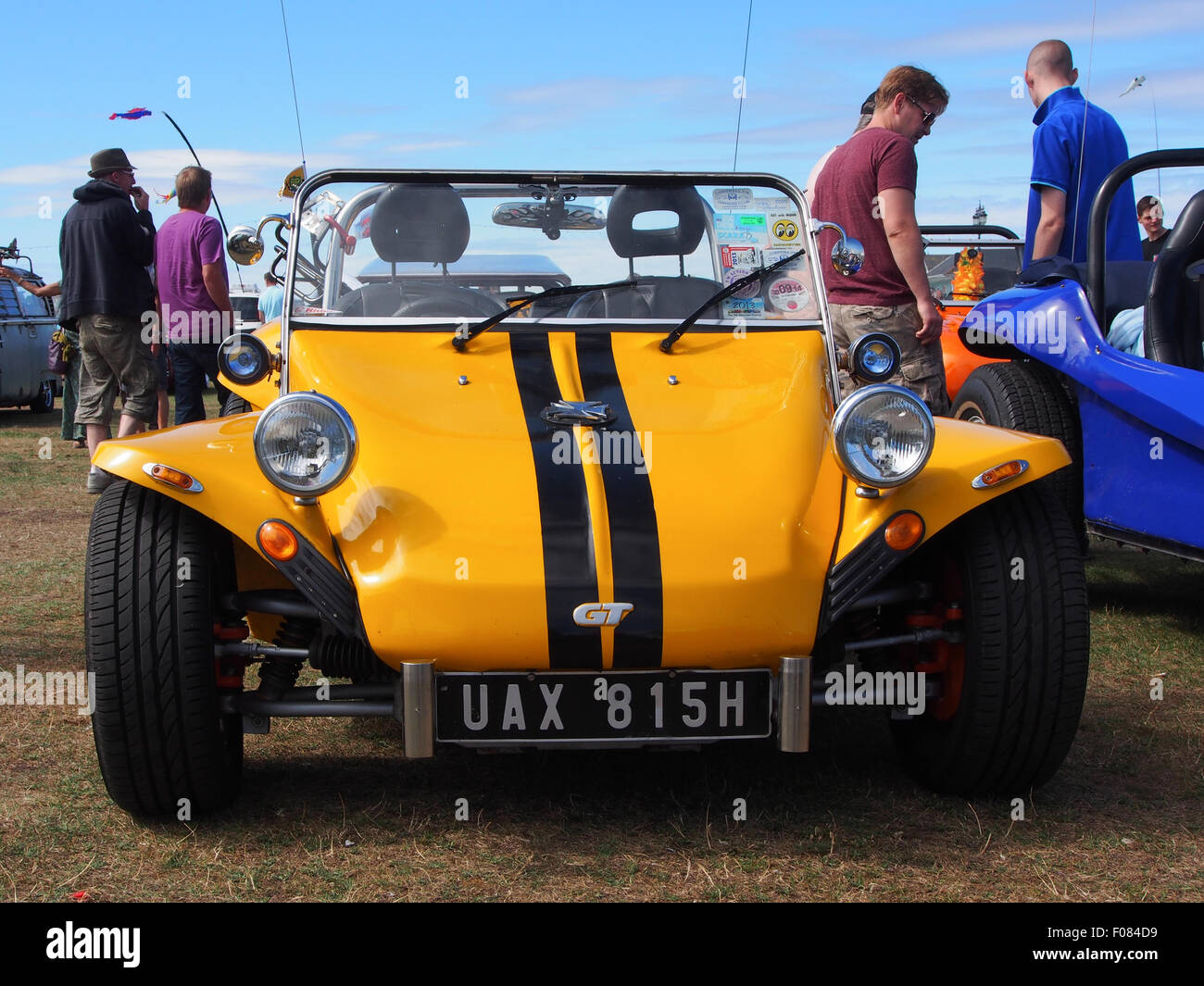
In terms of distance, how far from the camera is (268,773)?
3.60 meters

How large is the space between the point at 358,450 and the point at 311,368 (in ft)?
1.61

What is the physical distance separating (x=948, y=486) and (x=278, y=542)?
5.14 feet

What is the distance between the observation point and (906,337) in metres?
5.29

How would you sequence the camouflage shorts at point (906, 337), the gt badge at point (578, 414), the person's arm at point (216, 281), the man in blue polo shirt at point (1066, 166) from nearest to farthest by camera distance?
the gt badge at point (578, 414) → the camouflage shorts at point (906, 337) → the man in blue polo shirt at point (1066, 166) → the person's arm at point (216, 281)

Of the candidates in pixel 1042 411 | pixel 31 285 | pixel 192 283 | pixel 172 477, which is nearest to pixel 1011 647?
pixel 172 477

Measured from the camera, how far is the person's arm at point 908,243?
5129 millimetres

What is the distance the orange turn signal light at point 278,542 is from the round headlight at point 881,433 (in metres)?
1.27

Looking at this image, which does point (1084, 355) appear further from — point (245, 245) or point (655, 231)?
point (245, 245)

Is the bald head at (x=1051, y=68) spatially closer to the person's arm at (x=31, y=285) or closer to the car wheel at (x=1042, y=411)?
the car wheel at (x=1042, y=411)

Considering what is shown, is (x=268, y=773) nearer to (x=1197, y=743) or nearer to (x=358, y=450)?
(x=358, y=450)

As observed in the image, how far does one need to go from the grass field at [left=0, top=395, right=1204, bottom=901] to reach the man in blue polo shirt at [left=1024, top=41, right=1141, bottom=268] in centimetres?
218

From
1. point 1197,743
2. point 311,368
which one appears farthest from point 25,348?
point 1197,743

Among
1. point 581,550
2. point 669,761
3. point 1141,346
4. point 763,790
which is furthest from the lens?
point 1141,346

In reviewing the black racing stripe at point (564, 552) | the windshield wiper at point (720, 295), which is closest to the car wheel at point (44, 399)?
the windshield wiper at point (720, 295)
